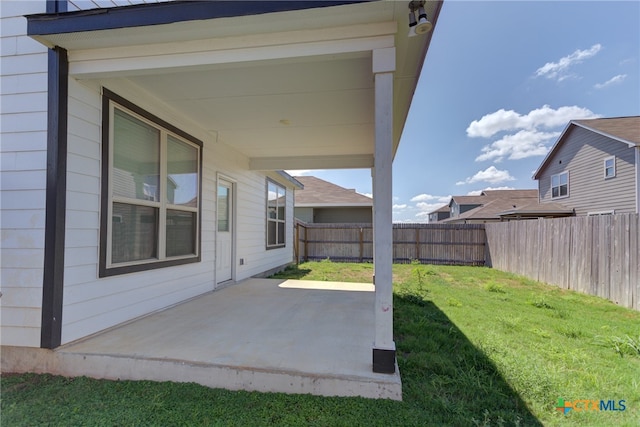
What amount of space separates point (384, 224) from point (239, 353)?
5.40 feet

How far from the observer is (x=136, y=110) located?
3.42 m

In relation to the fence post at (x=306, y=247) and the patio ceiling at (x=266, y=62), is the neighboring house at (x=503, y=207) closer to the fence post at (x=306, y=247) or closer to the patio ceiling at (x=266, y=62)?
the fence post at (x=306, y=247)

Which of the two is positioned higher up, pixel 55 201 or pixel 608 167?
pixel 608 167

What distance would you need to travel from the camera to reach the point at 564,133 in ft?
41.7

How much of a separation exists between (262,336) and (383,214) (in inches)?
70.2

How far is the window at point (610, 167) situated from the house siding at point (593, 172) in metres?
0.12

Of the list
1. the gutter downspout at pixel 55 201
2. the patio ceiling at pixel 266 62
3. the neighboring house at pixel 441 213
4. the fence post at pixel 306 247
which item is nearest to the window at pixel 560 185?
the fence post at pixel 306 247

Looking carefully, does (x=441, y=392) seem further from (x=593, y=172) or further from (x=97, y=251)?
(x=593, y=172)

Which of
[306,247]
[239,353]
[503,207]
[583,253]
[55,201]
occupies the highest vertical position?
[503,207]

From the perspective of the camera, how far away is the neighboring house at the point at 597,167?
379 inches

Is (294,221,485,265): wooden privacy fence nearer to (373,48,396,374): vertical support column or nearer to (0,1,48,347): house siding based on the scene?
(0,1,48,347): house siding

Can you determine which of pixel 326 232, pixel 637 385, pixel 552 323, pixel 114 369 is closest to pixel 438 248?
pixel 326 232

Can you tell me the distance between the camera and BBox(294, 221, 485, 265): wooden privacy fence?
11242 millimetres

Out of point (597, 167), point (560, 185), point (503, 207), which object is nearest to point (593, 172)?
point (597, 167)
